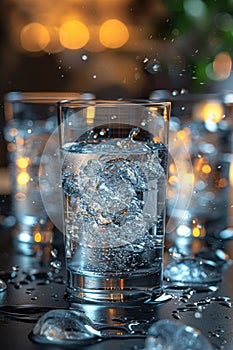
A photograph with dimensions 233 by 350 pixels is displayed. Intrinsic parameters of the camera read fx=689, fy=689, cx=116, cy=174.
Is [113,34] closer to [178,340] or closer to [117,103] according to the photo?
[117,103]

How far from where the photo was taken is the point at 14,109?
124cm

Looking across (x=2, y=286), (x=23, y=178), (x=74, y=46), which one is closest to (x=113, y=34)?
(x=74, y=46)

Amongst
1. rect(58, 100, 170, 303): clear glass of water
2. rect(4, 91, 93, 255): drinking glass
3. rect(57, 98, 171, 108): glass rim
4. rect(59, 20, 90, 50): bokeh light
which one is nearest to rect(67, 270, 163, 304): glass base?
rect(58, 100, 170, 303): clear glass of water

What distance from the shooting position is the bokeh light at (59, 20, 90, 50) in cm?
346

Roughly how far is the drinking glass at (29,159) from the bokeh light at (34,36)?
2.28 metres

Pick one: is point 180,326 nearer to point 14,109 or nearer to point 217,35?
point 14,109

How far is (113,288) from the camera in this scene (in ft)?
2.75

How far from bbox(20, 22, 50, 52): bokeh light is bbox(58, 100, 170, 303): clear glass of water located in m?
2.70

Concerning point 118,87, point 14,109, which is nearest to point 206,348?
point 14,109

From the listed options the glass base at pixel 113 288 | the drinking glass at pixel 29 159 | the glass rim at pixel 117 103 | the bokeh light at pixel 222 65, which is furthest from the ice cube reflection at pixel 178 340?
the bokeh light at pixel 222 65

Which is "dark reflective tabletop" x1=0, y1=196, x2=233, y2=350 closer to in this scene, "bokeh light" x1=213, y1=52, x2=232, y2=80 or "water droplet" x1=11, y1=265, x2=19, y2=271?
"water droplet" x1=11, y1=265, x2=19, y2=271

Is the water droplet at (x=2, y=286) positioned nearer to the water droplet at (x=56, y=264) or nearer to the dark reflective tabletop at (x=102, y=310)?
the dark reflective tabletop at (x=102, y=310)

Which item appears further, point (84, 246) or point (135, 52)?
point (135, 52)

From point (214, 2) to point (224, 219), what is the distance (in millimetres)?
867
